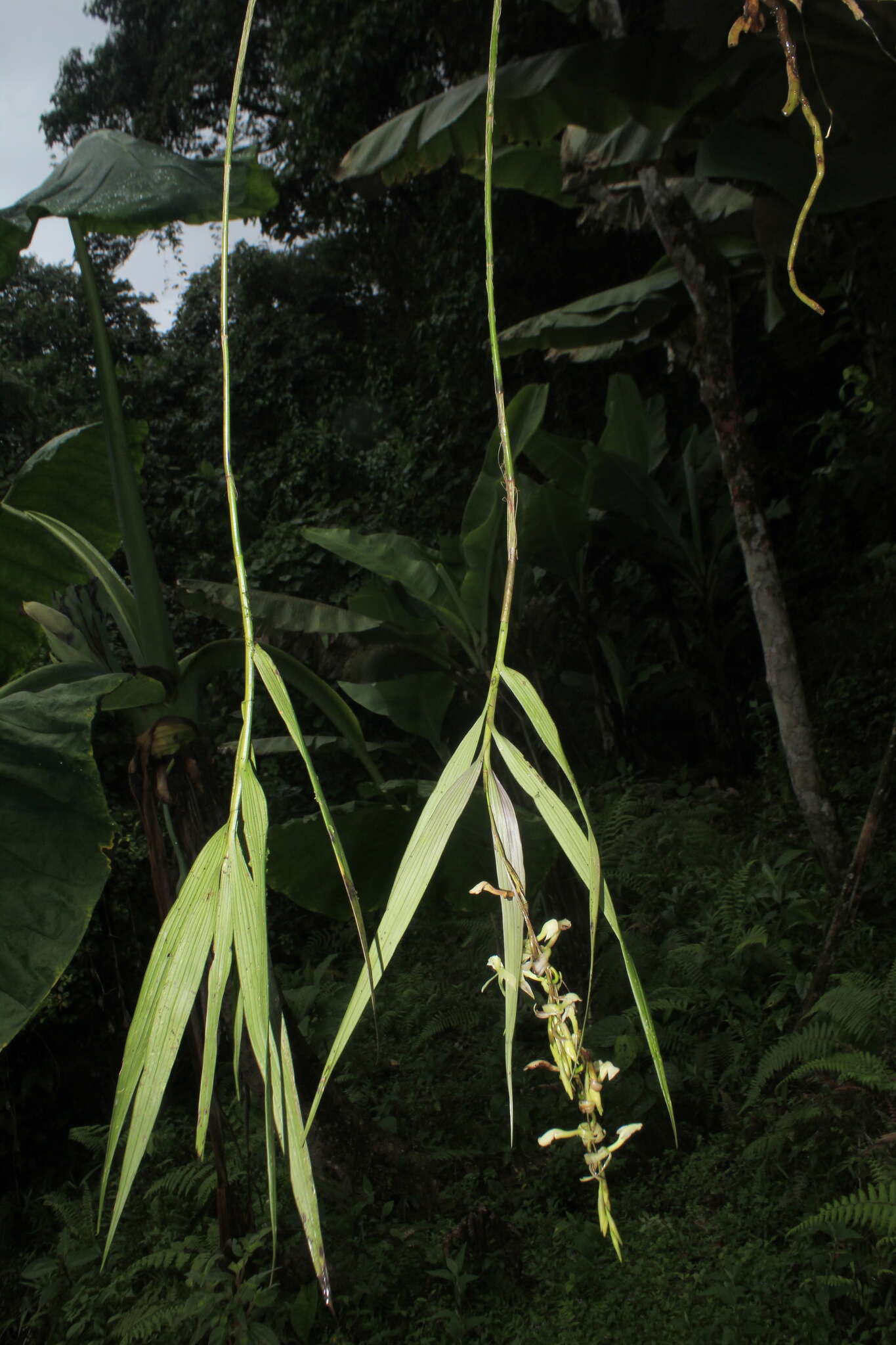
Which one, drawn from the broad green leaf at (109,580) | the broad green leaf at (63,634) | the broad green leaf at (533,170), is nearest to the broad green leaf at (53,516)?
the broad green leaf at (63,634)

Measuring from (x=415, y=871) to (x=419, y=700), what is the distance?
270cm

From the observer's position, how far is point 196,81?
905 cm

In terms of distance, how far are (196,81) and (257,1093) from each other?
32.3 feet

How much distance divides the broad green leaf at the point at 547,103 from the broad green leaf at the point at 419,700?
1629mm

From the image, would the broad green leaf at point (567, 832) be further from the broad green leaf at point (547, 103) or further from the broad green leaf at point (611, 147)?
the broad green leaf at point (611, 147)

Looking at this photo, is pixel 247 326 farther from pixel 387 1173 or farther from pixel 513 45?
pixel 387 1173

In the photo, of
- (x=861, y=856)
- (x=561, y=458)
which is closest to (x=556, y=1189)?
(x=861, y=856)

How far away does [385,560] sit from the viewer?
2.90 metres

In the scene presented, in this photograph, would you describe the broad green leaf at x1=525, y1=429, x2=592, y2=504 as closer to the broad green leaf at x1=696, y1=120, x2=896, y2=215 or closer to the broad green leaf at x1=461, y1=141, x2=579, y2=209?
the broad green leaf at x1=461, y1=141, x2=579, y2=209

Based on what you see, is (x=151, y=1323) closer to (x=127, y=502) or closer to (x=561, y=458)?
(x=127, y=502)

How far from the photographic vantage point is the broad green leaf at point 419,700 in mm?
2998

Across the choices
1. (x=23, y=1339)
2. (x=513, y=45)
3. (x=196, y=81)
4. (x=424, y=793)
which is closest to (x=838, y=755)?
(x=424, y=793)

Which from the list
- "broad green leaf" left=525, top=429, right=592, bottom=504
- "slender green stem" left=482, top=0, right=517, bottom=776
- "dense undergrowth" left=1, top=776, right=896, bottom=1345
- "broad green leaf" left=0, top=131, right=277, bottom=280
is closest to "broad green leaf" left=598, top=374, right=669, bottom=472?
"broad green leaf" left=525, top=429, right=592, bottom=504

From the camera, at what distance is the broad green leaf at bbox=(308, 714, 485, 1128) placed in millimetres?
348
